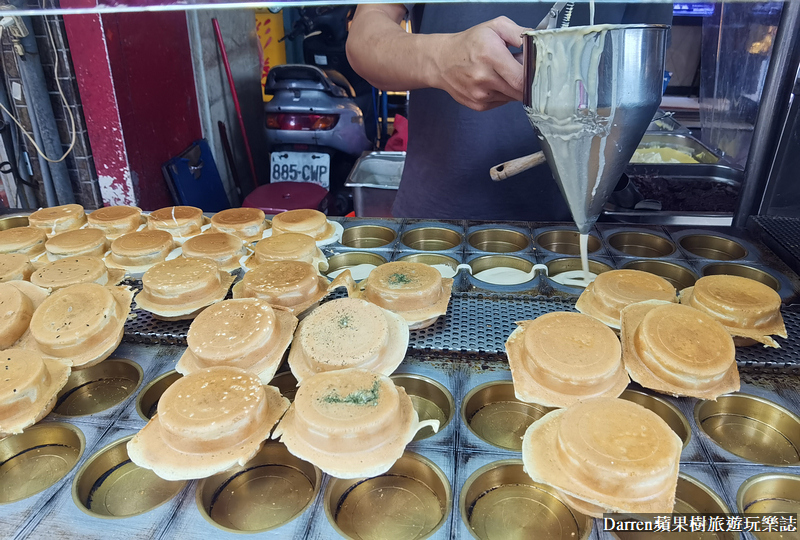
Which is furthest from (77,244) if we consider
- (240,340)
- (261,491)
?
(261,491)

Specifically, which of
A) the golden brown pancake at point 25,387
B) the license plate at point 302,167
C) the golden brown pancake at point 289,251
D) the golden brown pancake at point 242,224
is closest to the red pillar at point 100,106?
the golden brown pancake at point 242,224

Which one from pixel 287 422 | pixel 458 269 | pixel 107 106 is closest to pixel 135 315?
pixel 287 422

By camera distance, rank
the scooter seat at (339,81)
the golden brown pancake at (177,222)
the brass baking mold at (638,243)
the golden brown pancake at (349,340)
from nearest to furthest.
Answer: the golden brown pancake at (349,340)
the brass baking mold at (638,243)
the golden brown pancake at (177,222)
the scooter seat at (339,81)

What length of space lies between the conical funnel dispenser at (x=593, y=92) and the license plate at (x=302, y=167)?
4.58 metres

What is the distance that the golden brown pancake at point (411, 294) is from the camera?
1.81m

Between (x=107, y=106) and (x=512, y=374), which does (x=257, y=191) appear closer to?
(x=107, y=106)

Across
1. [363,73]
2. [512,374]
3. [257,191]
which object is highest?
[363,73]

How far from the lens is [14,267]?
6.95 feet

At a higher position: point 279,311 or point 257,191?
point 279,311

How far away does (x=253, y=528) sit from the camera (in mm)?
1327

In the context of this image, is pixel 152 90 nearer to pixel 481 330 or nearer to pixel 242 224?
pixel 242 224

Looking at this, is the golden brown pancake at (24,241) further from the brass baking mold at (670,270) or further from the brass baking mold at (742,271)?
the brass baking mold at (742,271)

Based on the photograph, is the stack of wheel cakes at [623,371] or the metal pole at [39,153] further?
the metal pole at [39,153]

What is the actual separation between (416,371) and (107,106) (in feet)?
10.9
